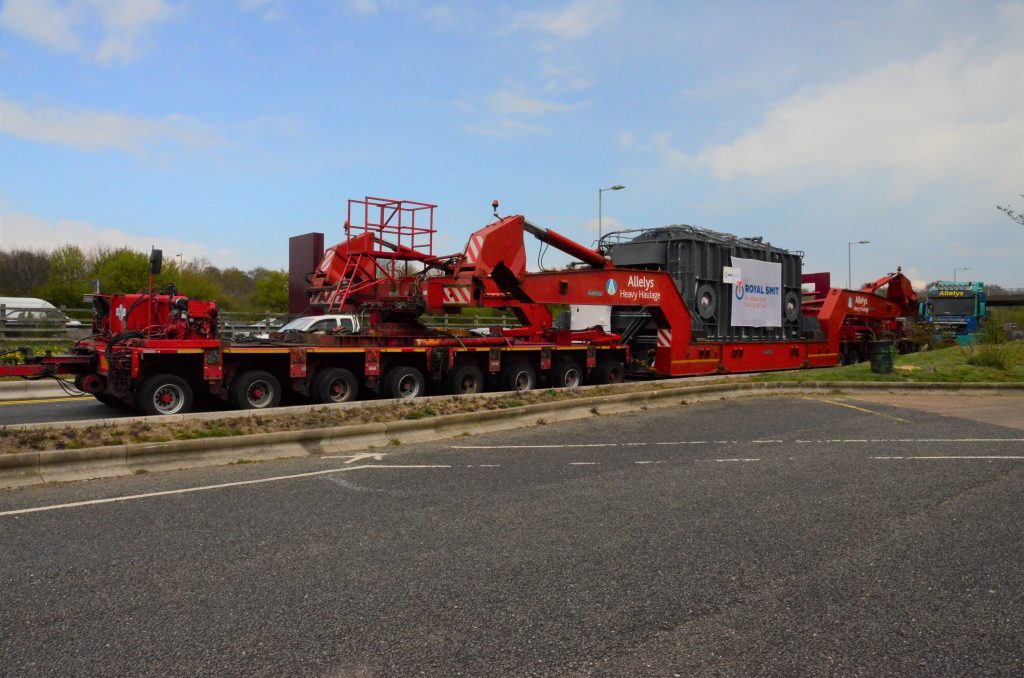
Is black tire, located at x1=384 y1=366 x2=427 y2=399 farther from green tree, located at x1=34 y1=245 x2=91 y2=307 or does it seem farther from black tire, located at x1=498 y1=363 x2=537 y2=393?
green tree, located at x1=34 y1=245 x2=91 y2=307

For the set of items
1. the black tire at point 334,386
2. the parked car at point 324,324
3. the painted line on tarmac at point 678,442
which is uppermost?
the parked car at point 324,324

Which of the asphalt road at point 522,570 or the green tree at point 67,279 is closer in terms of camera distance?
the asphalt road at point 522,570

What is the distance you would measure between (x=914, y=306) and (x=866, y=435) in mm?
22856

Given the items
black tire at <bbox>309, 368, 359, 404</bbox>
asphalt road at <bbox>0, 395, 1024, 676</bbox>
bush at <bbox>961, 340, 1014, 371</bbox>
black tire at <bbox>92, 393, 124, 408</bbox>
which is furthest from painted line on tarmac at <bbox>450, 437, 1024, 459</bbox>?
bush at <bbox>961, 340, 1014, 371</bbox>

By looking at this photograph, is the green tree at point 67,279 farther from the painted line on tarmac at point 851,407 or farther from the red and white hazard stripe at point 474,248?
the painted line on tarmac at point 851,407

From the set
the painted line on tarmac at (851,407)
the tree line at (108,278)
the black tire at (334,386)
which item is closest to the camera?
the painted line on tarmac at (851,407)

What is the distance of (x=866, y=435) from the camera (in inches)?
404

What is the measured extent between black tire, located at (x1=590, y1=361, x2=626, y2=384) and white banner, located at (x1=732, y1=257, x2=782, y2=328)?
16.7 ft

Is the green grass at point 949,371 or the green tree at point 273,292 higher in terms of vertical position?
the green tree at point 273,292

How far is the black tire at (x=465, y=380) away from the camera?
47.6 ft

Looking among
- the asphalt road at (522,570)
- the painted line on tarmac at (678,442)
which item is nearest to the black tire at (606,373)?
the painted line on tarmac at (678,442)

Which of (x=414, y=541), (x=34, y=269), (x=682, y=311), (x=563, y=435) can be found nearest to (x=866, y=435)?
(x=563, y=435)

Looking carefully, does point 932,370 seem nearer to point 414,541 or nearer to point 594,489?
point 594,489

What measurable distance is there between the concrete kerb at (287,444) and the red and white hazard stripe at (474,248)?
14.2ft
